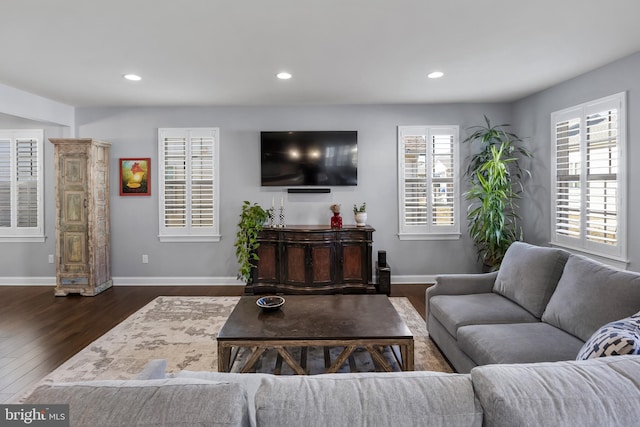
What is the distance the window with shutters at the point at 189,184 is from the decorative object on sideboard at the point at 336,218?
1712mm

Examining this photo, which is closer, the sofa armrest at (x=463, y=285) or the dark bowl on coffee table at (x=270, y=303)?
the dark bowl on coffee table at (x=270, y=303)

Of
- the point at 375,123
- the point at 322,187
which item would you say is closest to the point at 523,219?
the point at 375,123

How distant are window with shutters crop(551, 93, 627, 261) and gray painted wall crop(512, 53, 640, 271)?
0.07 m

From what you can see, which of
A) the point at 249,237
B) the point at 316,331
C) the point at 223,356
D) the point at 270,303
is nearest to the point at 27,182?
the point at 249,237

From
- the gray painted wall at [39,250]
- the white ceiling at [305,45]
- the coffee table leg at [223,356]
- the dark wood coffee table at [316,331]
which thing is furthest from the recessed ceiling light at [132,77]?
the coffee table leg at [223,356]

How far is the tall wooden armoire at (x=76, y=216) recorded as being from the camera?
477 cm

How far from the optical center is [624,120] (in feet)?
11.2

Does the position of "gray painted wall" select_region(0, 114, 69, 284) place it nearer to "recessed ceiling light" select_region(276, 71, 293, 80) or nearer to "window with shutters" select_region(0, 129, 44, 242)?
"window with shutters" select_region(0, 129, 44, 242)

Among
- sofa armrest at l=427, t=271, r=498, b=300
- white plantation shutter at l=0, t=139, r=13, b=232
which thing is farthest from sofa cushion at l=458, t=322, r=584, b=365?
white plantation shutter at l=0, t=139, r=13, b=232

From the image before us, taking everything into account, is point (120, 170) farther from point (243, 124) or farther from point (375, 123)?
point (375, 123)

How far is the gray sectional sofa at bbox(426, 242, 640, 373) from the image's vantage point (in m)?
2.02

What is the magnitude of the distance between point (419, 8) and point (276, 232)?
10.4ft

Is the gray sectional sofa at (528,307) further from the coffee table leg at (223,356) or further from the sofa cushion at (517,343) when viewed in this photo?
the coffee table leg at (223,356)

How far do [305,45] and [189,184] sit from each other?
9.82ft
